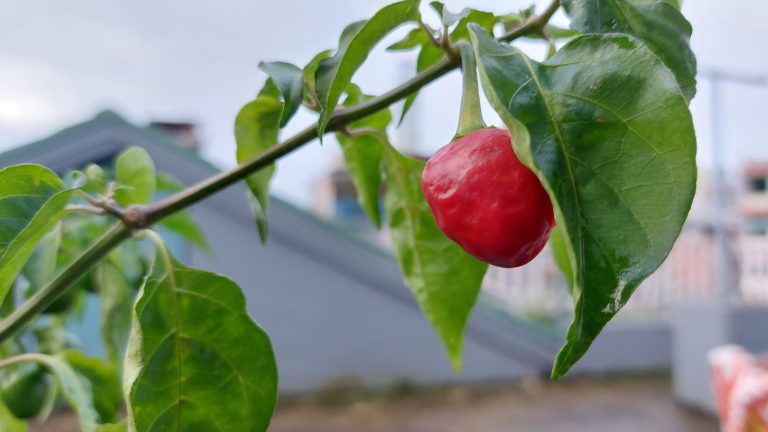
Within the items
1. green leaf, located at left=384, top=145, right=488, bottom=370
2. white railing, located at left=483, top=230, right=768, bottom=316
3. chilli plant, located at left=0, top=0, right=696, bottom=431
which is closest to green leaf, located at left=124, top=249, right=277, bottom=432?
chilli plant, located at left=0, top=0, right=696, bottom=431

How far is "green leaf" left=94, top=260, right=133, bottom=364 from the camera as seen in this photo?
457 millimetres

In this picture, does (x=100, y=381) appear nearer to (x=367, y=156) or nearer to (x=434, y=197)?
(x=367, y=156)

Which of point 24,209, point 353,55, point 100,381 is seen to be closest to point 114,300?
point 100,381

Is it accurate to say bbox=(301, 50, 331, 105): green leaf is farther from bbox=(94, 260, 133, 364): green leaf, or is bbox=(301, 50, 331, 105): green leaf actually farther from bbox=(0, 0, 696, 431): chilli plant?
bbox=(94, 260, 133, 364): green leaf

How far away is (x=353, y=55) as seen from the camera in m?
0.24

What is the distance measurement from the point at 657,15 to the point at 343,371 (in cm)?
364

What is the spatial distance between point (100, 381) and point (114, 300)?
8 cm

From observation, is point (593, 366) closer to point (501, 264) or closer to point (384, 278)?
point (384, 278)

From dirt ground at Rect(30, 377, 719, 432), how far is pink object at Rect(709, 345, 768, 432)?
122cm

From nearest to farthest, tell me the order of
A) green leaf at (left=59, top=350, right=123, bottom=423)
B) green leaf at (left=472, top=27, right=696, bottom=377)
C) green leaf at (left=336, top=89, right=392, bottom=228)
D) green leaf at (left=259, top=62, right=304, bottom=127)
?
green leaf at (left=472, top=27, right=696, bottom=377) → green leaf at (left=259, top=62, right=304, bottom=127) → green leaf at (left=336, top=89, right=392, bottom=228) → green leaf at (left=59, top=350, right=123, bottom=423)

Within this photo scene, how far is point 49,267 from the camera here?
38 cm

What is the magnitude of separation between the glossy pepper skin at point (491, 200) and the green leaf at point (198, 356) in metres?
0.12

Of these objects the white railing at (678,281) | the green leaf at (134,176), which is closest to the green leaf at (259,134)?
the green leaf at (134,176)

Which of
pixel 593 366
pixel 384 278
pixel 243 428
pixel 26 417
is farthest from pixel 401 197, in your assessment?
pixel 593 366
